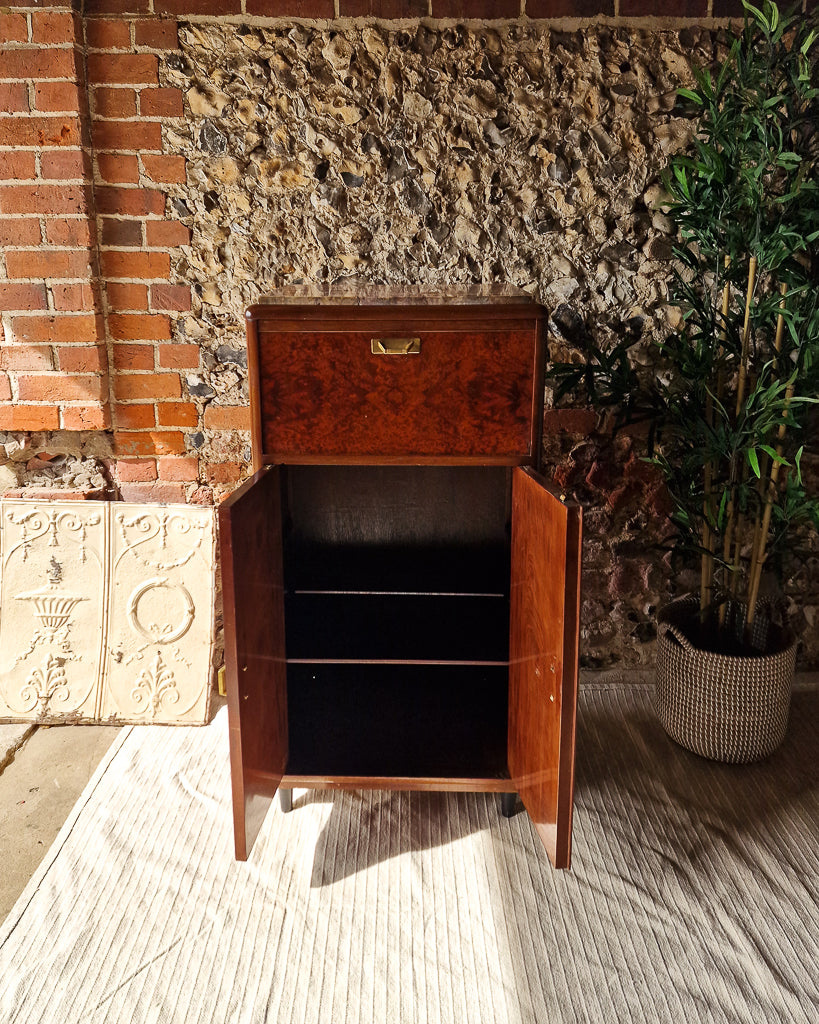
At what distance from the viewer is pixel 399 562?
2.21 m

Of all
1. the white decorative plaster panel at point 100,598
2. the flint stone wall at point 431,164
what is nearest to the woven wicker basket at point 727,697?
the flint stone wall at point 431,164

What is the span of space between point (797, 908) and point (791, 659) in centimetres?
71

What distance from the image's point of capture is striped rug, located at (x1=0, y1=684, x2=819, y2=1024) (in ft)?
4.77

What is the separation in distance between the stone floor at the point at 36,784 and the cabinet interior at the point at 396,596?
614 mm

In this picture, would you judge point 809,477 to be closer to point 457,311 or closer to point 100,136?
point 457,311

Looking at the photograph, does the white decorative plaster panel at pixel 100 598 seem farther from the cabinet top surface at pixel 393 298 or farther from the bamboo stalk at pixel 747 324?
the bamboo stalk at pixel 747 324

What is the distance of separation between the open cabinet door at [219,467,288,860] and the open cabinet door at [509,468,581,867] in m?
0.56

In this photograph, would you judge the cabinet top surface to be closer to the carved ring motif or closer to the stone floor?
the carved ring motif

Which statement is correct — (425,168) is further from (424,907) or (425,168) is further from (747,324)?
(424,907)

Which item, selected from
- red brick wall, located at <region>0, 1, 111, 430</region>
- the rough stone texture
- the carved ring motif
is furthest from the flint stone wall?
the carved ring motif

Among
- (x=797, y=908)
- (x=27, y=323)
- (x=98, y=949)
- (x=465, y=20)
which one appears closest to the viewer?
(x=98, y=949)

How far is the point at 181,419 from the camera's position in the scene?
2420mm

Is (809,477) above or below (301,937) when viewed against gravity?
above

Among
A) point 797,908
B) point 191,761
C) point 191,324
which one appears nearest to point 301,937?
point 191,761
